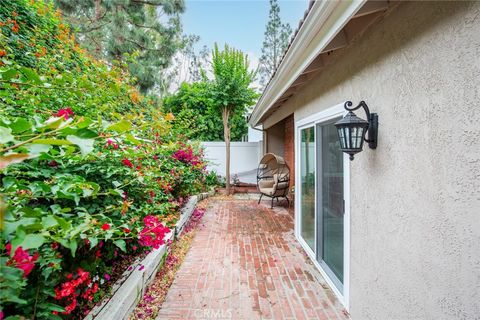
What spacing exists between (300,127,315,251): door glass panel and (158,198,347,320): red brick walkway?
1.15 feet

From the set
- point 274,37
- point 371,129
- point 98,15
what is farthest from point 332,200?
point 274,37

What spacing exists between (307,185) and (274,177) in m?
3.66

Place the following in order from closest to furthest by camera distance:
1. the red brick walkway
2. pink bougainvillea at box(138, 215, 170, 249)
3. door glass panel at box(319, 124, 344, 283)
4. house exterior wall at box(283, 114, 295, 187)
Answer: pink bougainvillea at box(138, 215, 170, 249), the red brick walkway, door glass panel at box(319, 124, 344, 283), house exterior wall at box(283, 114, 295, 187)

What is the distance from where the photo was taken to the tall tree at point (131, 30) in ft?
27.4

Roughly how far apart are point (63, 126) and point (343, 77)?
8.69 ft

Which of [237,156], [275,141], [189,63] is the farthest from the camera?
[189,63]

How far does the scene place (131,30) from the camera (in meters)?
9.14

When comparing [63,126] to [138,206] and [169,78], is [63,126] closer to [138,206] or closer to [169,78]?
[138,206]

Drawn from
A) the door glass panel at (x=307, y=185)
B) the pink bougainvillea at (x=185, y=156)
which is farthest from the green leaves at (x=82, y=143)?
the pink bougainvillea at (x=185, y=156)

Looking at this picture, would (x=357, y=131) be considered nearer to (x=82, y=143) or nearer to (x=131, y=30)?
(x=82, y=143)

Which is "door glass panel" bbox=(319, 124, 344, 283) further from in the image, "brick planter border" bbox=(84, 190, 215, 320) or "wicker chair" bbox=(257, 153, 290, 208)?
"wicker chair" bbox=(257, 153, 290, 208)

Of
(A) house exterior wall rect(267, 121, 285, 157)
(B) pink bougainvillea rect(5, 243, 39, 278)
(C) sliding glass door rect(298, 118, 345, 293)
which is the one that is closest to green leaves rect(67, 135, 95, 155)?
(B) pink bougainvillea rect(5, 243, 39, 278)

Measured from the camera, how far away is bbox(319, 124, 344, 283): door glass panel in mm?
2904

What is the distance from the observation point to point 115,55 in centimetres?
891
